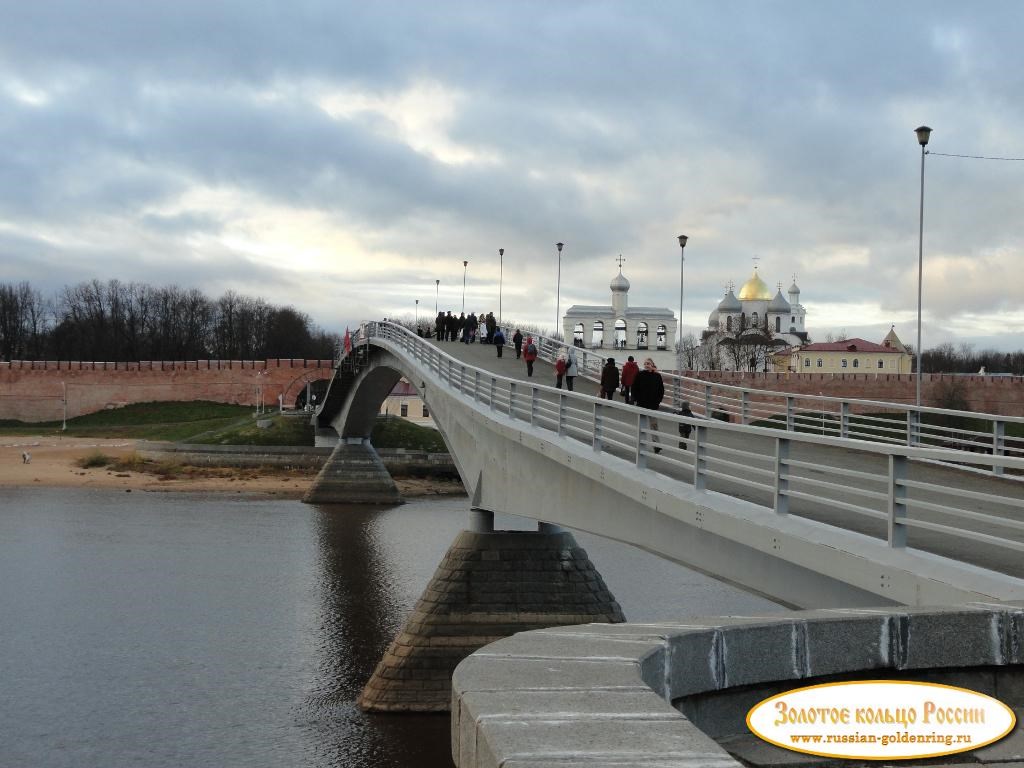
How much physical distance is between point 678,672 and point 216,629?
19.9m

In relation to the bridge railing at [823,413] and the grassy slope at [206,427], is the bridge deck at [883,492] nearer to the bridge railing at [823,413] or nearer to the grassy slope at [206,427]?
the bridge railing at [823,413]

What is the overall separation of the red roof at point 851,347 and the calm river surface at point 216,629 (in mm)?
78614

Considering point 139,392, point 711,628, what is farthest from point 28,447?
point 711,628

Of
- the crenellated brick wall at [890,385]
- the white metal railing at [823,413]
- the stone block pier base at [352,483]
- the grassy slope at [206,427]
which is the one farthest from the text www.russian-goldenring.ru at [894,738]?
the crenellated brick wall at [890,385]

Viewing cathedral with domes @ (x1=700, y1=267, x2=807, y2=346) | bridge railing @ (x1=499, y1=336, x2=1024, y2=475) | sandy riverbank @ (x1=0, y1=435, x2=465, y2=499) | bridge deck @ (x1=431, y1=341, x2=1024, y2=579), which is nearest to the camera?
bridge deck @ (x1=431, y1=341, x2=1024, y2=579)

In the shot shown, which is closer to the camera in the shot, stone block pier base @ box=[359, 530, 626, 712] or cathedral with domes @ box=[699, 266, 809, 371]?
stone block pier base @ box=[359, 530, 626, 712]

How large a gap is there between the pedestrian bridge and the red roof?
9406 cm

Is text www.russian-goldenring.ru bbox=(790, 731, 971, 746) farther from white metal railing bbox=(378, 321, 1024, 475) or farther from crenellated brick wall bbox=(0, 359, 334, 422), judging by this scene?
crenellated brick wall bbox=(0, 359, 334, 422)

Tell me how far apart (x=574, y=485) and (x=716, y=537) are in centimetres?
418

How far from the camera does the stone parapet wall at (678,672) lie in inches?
116

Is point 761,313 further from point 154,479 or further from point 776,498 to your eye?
point 776,498

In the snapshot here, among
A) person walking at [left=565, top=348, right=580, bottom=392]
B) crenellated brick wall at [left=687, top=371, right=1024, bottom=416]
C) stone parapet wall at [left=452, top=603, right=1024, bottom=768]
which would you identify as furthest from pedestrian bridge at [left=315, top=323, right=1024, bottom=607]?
crenellated brick wall at [left=687, top=371, right=1024, bottom=416]

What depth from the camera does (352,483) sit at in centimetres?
4909

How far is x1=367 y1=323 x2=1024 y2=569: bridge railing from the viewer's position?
732 centimetres
